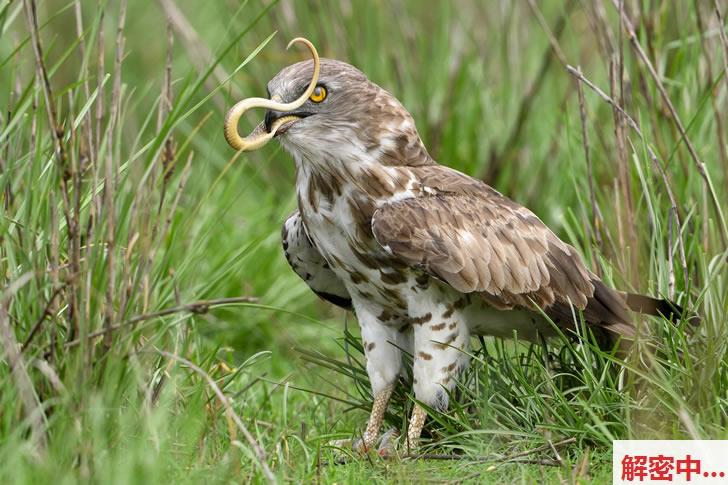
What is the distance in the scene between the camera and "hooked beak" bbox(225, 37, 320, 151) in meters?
3.87

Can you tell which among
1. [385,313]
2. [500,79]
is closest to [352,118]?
[385,313]

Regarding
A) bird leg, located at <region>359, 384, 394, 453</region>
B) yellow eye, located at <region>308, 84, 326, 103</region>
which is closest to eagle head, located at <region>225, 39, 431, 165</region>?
yellow eye, located at <region>308, 84, 326, 103</region>

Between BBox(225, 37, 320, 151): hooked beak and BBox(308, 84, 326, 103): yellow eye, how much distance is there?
40 millimetres

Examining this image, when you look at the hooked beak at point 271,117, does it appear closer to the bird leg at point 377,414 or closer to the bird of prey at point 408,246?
the bird of prey at point 408,246

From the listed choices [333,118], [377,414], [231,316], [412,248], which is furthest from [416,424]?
[231,316]

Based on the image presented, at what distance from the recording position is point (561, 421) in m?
3.90

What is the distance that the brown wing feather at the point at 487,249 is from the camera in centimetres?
411

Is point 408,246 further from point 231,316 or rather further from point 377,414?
point 231,316

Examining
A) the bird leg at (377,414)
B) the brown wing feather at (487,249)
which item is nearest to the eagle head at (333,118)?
the brown wing feather at (487,249)

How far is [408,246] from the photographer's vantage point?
13.4 feet

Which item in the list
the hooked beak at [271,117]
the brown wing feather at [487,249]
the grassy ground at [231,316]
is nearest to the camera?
the grassy ground at [231,316]

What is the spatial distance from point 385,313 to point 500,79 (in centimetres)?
349

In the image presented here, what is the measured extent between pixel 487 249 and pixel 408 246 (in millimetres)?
362

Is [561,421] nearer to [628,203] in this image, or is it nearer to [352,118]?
[628,203]
